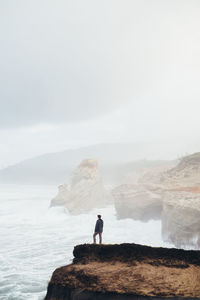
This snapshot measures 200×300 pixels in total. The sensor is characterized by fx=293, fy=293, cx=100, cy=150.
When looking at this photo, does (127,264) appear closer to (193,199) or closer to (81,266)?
(81,266)

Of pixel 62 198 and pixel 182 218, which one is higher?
pixel 62 198

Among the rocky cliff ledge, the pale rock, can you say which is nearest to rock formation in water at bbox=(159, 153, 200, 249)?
the rocky cliff ledge

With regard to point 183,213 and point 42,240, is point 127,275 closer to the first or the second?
point 183,213

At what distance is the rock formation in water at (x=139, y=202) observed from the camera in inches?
1481

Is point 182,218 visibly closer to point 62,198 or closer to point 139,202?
point 139,202

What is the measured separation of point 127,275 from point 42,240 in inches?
949

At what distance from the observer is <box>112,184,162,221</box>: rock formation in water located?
37625 millimetres

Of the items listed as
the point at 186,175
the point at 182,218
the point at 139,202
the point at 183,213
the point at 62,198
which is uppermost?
the point at 186,175

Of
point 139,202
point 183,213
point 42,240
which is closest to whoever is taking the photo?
point 183,213

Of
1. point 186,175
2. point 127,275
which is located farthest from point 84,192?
point 127,275

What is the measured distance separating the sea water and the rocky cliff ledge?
8564 millimetres

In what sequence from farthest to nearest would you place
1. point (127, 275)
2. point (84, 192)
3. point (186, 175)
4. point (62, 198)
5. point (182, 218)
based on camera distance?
1. point (62, 198)
2. point (84, 192)
3. point (186, 175)
4. point (182, 218)
5. point (127, 275)

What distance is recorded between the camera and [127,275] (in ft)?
25.2

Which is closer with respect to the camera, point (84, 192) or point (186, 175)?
point (186, 175)
